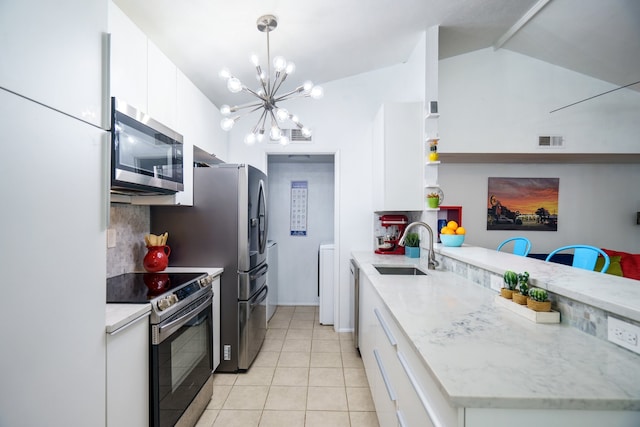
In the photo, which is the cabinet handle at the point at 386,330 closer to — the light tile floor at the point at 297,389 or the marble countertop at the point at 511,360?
the marble countertop at the point at 511,360

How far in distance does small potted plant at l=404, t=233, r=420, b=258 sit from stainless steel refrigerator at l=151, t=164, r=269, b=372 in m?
1.61

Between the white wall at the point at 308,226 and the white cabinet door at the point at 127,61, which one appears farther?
the white wall at the point at 308,226

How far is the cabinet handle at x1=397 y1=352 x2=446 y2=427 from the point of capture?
2.54 ft

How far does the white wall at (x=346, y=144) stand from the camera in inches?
127

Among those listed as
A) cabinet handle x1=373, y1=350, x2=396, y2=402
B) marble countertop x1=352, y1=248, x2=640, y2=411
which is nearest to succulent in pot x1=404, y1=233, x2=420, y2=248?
cabinet handle x1=373, y1=350, x2=396, y2=402

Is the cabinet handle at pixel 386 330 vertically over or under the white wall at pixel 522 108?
under

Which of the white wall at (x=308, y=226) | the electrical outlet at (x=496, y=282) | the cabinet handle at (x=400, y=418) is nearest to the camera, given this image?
the cabinet handle at (x=400, y=418)

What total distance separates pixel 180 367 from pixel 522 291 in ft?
6.13

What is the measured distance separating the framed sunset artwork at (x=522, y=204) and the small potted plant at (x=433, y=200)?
2.05 m

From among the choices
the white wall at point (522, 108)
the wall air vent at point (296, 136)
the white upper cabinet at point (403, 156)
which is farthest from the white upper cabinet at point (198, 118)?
the white wall at point (522, 108)

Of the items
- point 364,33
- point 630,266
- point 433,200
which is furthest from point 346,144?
point 630,266

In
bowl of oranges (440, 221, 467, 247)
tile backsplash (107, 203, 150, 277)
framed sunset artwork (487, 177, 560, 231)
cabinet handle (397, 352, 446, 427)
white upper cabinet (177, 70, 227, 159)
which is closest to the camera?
cabinet handle (397, 352, 446, 427)

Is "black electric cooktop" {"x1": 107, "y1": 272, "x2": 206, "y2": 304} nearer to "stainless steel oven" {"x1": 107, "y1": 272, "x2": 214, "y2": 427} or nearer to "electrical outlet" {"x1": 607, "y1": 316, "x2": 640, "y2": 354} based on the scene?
"stainless steel oven" {"x1": 107, "y1": 272, "x2": 214, "y2": 427}

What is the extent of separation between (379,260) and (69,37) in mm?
2424
